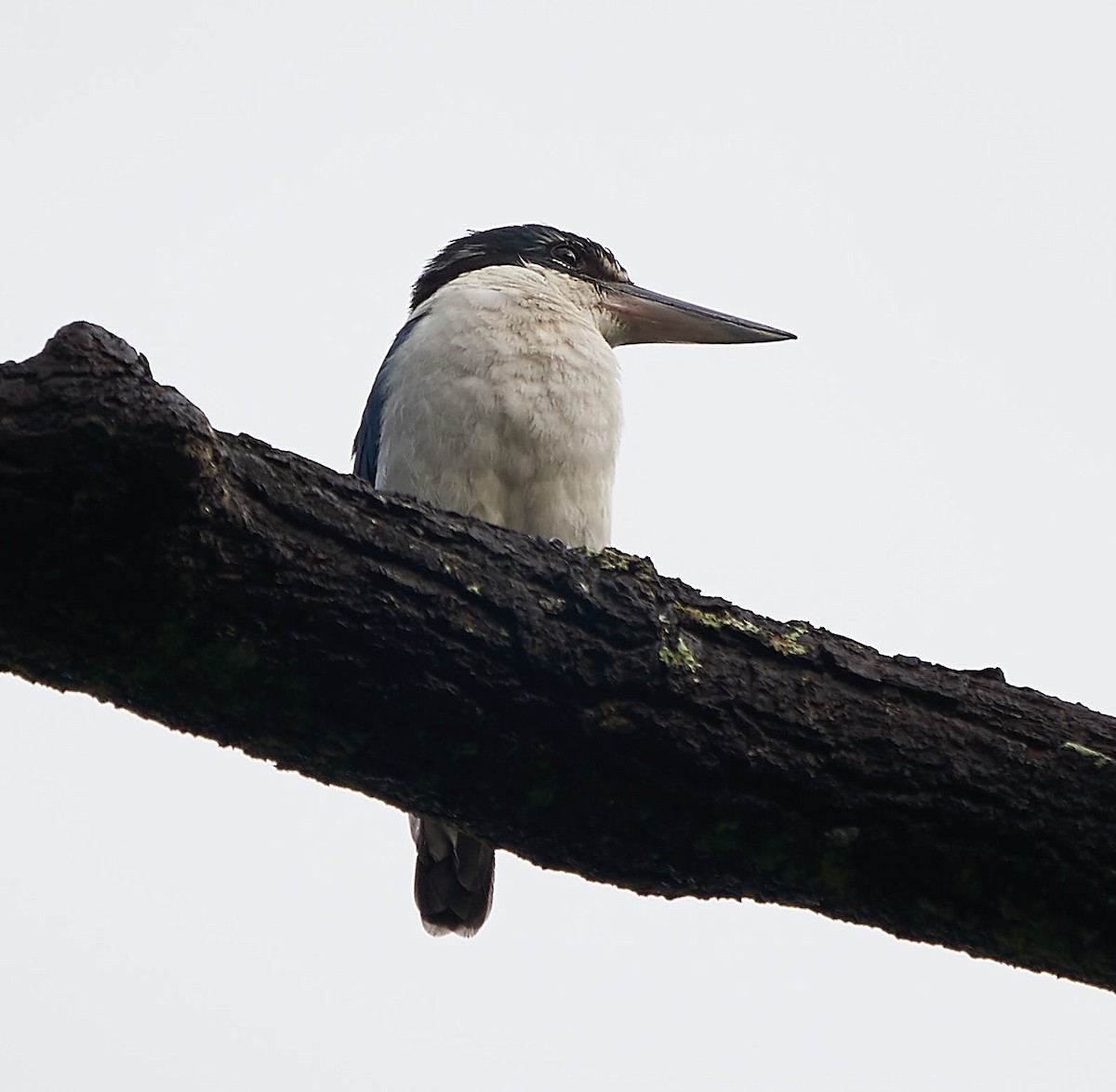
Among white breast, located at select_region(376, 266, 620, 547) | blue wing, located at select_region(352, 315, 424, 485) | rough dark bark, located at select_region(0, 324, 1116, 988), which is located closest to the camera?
rough dark bark, located at select_region(0, 324, 1116, 988)

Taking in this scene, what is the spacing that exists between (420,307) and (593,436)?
104 centimetres

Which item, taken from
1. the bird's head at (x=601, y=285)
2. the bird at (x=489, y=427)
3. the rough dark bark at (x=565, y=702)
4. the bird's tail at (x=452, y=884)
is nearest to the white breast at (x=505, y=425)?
the bird at (x=489, y=427)

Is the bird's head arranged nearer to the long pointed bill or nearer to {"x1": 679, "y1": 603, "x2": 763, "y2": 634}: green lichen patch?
the long pointed bill

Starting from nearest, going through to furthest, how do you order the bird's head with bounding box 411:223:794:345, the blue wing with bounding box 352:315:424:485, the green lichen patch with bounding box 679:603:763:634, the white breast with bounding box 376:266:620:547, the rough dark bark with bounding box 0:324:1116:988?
the rough dark bark with bounding box 0:324:1116:988, the green lichen patch with bounding box 679:603:763:634, the white breast with bounding box 376:266:620:547, the blue wing with bounding box 352:315:424:485, the bird's head with bounding box 411:223:794:345

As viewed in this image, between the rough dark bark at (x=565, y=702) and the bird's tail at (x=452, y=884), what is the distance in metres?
1.97

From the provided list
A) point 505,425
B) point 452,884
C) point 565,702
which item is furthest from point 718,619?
point 452,884

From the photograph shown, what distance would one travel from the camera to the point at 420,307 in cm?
498

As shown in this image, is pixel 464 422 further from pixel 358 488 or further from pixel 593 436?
pixel 358 488

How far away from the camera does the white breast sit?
4.16 meters

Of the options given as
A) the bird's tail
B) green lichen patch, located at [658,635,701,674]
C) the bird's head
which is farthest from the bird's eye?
green lichen patch, located at [658,635,701,674]

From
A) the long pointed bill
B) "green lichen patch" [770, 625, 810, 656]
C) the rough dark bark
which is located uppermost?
the long pointed bill

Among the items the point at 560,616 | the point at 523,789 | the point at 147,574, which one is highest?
the point at 560,616

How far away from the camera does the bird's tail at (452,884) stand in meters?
4.38

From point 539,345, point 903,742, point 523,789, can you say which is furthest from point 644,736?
point 539,345
